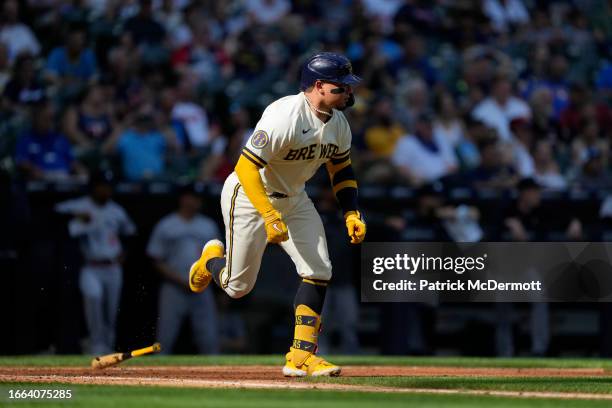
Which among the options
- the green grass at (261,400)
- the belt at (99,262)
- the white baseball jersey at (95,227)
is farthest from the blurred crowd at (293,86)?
the green grass at (261,400)

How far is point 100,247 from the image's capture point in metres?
11.1

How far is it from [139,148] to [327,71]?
200 inches

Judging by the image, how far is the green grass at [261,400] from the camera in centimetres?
557

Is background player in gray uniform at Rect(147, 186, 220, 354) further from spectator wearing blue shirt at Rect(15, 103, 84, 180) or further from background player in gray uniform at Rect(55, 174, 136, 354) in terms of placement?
spectator wearing blue shirt at Rect(15, 103, 84, 180)

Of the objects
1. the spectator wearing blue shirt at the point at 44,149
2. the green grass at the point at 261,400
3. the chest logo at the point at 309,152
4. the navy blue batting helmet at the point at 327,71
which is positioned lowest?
the green grass at the point at 261,400

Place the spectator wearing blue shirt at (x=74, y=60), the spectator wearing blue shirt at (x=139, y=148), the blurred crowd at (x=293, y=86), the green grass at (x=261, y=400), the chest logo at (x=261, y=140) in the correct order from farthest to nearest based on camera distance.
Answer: the spectator wearing blue shirt at (x=74, y=60) < the blurred crowd at (x=293, y=86) < the spectator wearing blue shirt at (x=139, y=148) < the chest logo at (x=261, y=140) < the green grass at (x=261, y=400)

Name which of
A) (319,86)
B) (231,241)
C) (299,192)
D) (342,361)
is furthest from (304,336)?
(342,361)

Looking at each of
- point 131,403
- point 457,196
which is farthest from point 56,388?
point 457,196

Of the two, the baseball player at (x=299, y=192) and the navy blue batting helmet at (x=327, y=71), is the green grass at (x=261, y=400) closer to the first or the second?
the baseball player at (x=299, y=192)

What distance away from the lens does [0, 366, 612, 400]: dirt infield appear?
655 cm

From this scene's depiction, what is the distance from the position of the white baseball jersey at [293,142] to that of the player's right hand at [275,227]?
0.35 meters

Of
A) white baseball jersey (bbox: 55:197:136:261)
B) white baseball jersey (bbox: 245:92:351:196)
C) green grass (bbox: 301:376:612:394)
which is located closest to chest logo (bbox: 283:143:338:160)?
white baseball jersey (bbox: 245:92:351:196)

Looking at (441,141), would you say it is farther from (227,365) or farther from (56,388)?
(56,388)

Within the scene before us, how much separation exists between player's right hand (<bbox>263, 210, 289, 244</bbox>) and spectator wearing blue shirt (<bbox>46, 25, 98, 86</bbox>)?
6305 mm
